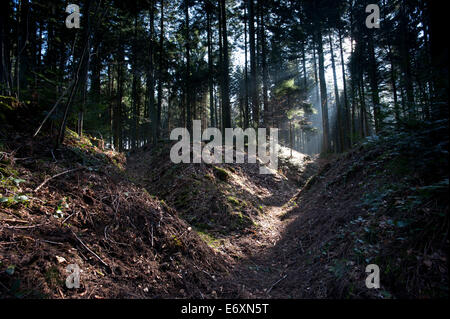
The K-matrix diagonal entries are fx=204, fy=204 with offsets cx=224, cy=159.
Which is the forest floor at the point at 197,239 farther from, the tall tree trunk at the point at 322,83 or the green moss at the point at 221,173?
the tall tree trunk at the point at 322,83

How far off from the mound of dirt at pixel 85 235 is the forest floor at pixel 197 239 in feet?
0.04

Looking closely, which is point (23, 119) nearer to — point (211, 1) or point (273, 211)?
point (273, 211)

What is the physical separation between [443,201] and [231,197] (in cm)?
533

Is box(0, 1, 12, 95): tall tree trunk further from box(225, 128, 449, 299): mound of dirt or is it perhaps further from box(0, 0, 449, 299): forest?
box(225, 128, 449, 299): mound of dirt

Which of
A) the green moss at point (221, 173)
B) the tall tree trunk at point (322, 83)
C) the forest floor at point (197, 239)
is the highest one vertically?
the tall tree trunk at point (322, 83)

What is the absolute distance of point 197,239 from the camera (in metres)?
4.05

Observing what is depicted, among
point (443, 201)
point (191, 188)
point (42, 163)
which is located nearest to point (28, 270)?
point (42, 163)

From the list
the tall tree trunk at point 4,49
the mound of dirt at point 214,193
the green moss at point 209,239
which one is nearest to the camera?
the green moss at point 209,239

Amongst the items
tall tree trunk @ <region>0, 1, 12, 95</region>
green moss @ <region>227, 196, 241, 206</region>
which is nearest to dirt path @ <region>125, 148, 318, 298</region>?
green moss @ <region>227, 196, 241, 206</region>

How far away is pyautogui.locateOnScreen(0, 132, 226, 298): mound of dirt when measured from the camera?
2.11 meters

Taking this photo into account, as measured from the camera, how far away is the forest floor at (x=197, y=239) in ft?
7.14

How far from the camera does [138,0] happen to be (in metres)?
5.67

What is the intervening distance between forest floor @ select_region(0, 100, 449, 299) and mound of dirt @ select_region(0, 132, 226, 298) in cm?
1

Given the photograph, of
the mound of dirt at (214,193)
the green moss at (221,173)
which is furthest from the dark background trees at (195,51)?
the green moss at (221,173)
